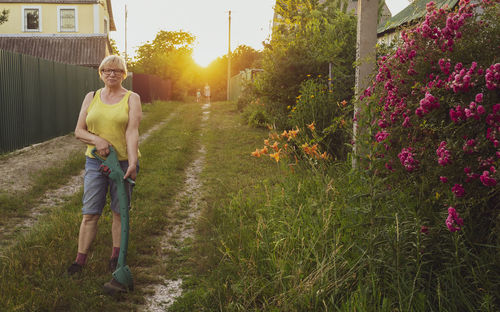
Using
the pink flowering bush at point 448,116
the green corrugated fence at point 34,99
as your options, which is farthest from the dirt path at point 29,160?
the pink flowering bush at point 448,116

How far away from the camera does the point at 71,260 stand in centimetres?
425

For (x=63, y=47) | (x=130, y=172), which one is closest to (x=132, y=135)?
(x=130, y=172)

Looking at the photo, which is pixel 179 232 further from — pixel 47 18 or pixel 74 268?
pixel 47 18

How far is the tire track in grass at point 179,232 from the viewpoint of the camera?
12.4 ft

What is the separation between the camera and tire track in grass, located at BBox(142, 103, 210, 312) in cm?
377

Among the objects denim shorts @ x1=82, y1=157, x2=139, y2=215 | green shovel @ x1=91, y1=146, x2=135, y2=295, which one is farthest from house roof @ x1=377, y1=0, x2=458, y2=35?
denim shorts @ x1=82, y1=157, x2=139, y2=215

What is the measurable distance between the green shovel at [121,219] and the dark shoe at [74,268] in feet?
1.45

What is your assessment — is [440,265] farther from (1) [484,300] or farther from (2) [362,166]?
(2) [362,166]

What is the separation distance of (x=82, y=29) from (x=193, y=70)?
19717 millimetres

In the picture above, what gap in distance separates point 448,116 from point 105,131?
2.72m

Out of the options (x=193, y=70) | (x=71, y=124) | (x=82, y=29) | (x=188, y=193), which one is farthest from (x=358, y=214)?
(x=193, y=70)

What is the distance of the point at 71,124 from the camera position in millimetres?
15633

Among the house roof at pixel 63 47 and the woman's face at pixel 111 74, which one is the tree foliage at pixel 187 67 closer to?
the house roof at pixel 63 47

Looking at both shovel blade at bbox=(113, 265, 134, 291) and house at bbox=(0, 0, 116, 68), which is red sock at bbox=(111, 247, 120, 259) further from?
house at bbox=(0, 0, 116, 68)
